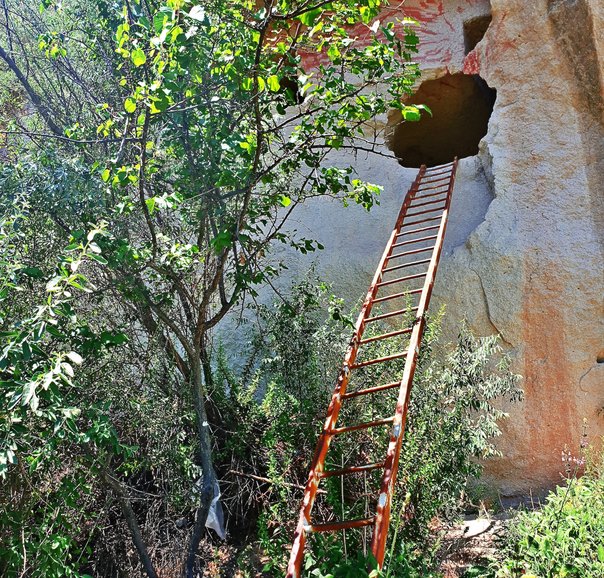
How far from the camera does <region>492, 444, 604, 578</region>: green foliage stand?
314 centimetres

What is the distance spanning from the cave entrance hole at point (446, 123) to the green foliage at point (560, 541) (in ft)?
14.4

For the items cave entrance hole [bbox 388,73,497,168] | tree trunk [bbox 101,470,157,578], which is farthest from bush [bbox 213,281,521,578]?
cave entrance hole [bbox 388,73,497,168]

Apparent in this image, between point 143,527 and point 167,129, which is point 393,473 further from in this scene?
point 167,129

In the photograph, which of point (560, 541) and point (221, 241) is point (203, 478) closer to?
point (221, 241)

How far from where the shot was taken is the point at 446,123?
7.52 m

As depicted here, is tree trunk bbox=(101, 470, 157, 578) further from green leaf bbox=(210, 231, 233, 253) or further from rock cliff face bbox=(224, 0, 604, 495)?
rock cliff face bbox=(224, 0, 604, 495)

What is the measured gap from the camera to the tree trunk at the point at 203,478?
3.66 m

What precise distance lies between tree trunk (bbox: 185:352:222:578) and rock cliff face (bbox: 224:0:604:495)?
1939 mm

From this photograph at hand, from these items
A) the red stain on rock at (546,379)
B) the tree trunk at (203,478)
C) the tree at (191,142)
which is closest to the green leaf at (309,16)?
the tree at (191,142)

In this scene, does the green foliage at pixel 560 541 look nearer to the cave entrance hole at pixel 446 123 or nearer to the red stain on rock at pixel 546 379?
the red stain on rock at pixel 546 379

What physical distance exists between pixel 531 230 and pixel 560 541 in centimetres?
250

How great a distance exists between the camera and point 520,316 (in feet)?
16.2

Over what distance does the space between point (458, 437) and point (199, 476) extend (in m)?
1.50

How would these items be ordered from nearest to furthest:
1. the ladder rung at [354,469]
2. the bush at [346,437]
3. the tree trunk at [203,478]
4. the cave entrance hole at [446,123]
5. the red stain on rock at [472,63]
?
the ladder rung at [354,469], the bush at [346,437], the tree trunk at [203,478], the red stain on rock at [472,63], the cave entrance hole at [446,123]
